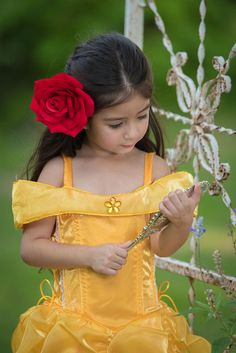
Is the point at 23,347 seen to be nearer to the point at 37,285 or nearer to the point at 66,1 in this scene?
the point at 37,285

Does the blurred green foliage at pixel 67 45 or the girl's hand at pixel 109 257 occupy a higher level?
the blurred green foliage at pixel 67 45

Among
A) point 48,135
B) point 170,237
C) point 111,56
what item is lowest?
point 170,237

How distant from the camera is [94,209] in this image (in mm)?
2266

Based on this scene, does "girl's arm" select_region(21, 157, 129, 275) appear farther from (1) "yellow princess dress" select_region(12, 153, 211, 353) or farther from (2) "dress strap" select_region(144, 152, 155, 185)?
(2) "dress strap" select_region(144, 152, 155, 185)

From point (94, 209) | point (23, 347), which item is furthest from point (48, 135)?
point (23, 347)

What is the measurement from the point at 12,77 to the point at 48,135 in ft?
17.1

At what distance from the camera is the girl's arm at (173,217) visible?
2.11 meters

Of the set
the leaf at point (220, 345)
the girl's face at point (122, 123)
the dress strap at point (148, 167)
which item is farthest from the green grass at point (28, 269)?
the girl's face at point (122, 123)

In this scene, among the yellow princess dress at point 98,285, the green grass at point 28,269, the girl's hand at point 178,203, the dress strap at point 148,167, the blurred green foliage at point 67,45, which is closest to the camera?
the girl's hand at point 178,203

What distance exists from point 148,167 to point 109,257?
340mm

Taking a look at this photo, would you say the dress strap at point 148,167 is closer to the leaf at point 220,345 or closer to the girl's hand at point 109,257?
the girl's hand at point 109,257

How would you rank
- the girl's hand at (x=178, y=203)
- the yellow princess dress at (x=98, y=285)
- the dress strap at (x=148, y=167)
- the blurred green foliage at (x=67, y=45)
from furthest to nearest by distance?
1. the blurred green foliage at (x=67, y=45)
2. the dress strap at (x=148, y=167)
3. the yellow princess dress at (x=98, y=285)
4. the girl's hand at (x=178, y=203)

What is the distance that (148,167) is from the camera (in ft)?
7.82

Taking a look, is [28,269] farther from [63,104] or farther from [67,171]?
[63,104]
